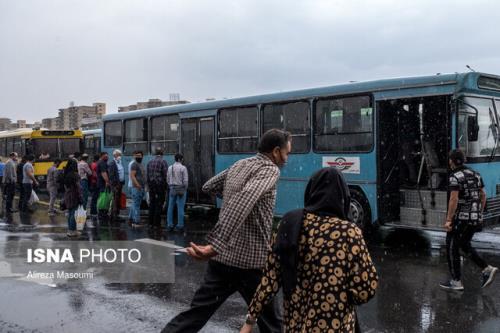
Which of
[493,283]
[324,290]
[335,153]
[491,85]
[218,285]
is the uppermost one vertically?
[491,85]

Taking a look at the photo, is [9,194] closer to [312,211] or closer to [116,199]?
[116,199]

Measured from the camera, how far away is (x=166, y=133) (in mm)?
15930

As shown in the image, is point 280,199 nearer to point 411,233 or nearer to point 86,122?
point 411,233

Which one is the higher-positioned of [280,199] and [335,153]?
[335,153]

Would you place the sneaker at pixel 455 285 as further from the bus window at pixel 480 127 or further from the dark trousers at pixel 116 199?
the dark trousers at pixel 116 199

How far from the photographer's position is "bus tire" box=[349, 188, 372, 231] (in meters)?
10.6

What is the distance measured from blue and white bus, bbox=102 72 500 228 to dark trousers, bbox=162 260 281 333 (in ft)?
21.3

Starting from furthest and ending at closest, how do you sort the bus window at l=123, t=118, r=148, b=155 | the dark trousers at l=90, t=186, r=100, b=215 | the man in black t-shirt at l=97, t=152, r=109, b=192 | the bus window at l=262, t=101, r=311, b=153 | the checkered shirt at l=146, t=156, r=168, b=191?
1. the bus window at l=123, t=118, r=148, b=155
2. the dark trousers at l=90, t=186, r=100, b=215
3. the man in black t-shirt at l=97, t=152, r=109, b=192
4. the checkered shirt at l=146, t=156, r=168, b=191
5. the bus window at l=262, t=101, r=311, b=153

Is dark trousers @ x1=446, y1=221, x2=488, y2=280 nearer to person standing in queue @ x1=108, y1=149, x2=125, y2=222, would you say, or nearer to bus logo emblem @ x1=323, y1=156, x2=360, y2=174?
bus logo emblem @ x1=323, y1=156, x2=360, y2=174

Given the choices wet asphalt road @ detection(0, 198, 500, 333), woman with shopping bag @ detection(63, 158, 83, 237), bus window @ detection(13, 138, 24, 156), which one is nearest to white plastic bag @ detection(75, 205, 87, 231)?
woman with shopping bag @ detection(63, 158, 83, 237)

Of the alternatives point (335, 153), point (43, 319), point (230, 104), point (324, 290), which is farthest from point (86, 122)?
point (324, 290)

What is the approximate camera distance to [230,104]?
1367 cm

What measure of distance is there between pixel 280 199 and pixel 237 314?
6280mm

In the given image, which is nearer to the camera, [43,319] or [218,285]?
[218,285]
